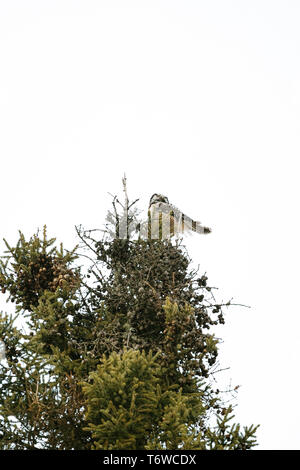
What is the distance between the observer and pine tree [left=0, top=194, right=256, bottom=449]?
29.7 feet

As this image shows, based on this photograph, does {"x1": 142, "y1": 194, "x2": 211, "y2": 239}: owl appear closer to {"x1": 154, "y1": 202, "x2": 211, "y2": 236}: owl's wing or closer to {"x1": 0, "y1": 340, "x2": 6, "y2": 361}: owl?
{"x1": 154, "y1": 202, "x2": 211, "y2": 236}: owl's wing

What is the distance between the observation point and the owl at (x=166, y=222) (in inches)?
523

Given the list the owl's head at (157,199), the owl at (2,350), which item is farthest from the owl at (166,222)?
the owl at (2,350)

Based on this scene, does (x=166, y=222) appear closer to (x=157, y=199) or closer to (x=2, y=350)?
(x=157, y=199)

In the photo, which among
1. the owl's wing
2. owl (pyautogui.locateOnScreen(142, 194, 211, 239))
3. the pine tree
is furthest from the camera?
the owl's wing

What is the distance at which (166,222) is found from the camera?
1344cm

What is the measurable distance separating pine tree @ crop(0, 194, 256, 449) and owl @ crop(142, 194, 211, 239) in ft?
1.98

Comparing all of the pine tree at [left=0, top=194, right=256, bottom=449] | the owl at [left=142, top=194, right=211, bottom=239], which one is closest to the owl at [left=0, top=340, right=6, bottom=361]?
the pine tree at [left=0, top=194, right=256, bottom=449]

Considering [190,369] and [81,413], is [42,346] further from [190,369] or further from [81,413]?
[190,369]

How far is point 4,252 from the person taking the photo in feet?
40.1

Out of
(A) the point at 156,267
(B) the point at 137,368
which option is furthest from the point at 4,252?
(B) the point at 137,368
